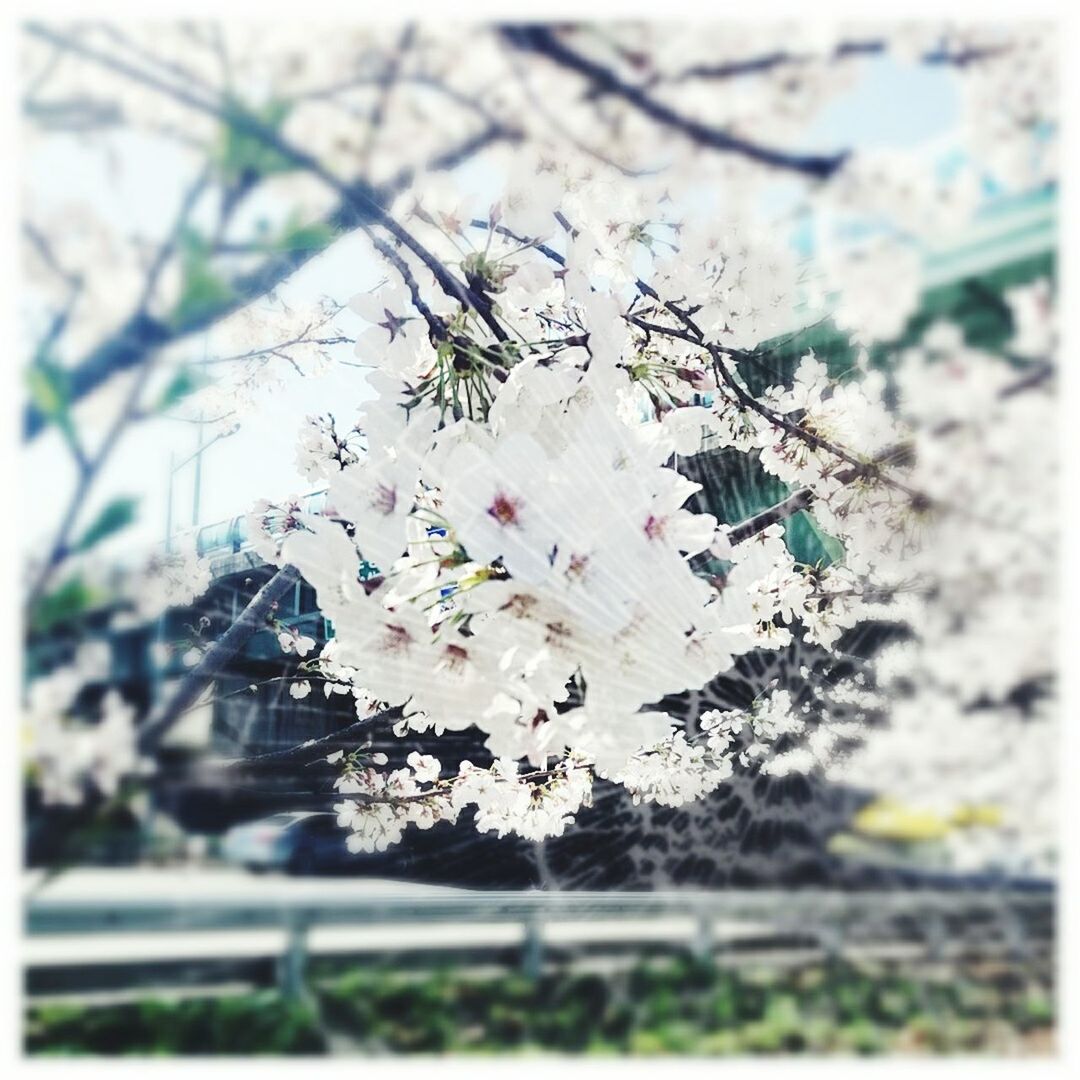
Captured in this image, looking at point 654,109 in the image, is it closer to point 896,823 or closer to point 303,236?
point 303,236

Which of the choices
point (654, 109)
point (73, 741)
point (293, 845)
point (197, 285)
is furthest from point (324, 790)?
point (654, 109)

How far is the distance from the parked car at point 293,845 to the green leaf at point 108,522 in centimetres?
36

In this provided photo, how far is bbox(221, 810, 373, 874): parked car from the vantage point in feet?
3.37

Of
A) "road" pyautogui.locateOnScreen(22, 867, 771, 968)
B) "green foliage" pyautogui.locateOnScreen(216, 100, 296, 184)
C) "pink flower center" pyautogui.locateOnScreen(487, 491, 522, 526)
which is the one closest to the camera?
"pink flower center" pyautogui.locateOnScreen(487, 491, 522, 526)

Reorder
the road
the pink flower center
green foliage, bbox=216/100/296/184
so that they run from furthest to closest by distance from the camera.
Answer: the road
green foliage, bbox=216/100/296/184
the pink flower center

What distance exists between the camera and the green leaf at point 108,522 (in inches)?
38.3

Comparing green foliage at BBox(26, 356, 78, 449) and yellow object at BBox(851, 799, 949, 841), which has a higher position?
green foliage at BBox(26, 356, 78, 449)

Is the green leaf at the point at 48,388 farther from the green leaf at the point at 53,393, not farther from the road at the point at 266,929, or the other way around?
the road at the point at 266,929

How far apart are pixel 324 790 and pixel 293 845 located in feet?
0.23

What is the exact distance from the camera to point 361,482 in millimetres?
704

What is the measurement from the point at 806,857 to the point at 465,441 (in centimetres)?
70

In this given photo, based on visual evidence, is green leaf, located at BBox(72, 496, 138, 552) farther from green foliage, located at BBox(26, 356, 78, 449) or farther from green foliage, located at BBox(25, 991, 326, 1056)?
green foliage, located at BBox(25, 991, 326, 1056)

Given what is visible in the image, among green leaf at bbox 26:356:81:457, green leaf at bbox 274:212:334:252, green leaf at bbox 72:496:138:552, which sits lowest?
green leaf at bbox 72:496:138:552

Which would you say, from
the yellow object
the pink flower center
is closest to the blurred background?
the yellow object
